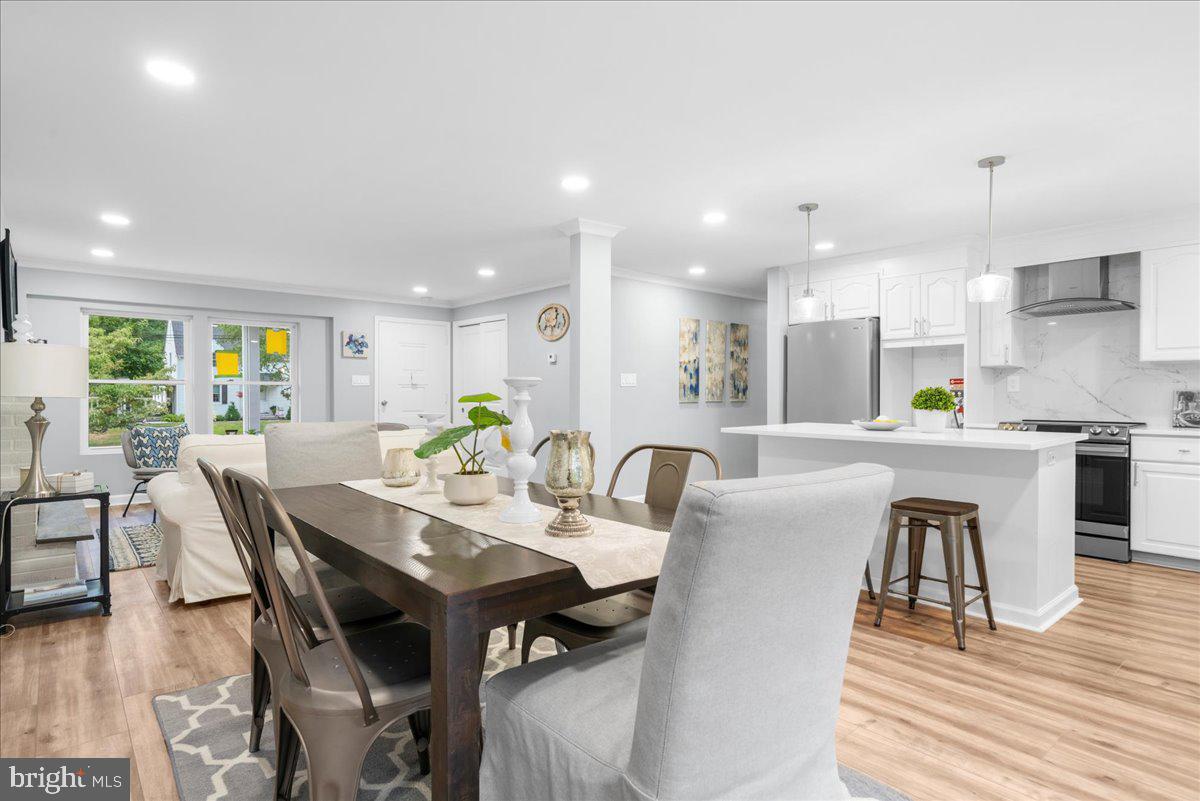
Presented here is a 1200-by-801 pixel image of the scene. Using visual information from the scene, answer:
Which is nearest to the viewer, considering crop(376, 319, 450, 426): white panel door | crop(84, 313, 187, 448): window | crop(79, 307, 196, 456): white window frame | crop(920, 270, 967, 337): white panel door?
crop(920, 270, 967, 337): white panel door

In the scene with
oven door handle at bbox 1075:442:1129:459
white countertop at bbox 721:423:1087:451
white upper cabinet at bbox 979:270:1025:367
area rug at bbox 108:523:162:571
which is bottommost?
area rug at bbox 108:523:162:571

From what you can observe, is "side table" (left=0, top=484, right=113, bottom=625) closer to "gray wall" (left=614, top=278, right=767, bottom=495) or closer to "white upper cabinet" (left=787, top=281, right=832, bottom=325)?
"gray wall" (left=614, top=278, right=767, bottom=495)

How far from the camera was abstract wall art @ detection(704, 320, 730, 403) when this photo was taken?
6898 millimetres

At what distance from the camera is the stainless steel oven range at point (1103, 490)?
426 cm

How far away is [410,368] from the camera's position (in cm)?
797

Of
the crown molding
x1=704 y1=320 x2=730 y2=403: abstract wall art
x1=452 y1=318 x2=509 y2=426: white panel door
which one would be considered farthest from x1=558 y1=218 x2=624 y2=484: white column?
x1=452 y1=318 x2=509 y2=426: white panel door

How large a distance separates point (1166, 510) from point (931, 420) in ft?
6.93

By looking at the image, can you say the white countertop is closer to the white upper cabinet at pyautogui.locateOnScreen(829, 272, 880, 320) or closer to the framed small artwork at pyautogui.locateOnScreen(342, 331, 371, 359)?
the white upper cabinet at pyautogui.locateOnScreen(829, 272, 880, 320)

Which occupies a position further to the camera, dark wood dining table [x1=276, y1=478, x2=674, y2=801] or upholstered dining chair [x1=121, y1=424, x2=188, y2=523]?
upholstered dining chair [x1=121, y1=424, x2=188, y2=523]

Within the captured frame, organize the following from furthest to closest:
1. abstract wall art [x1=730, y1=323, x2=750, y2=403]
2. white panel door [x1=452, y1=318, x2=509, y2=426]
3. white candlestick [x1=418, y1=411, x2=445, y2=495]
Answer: white panel door [x1=452, y1=318, x2=509, y2=426]
abstract wall art [x1=730, y1=323, x2=750, y2=403]
white candlestick [x1=418, y1=411, x2=445, y2=495]

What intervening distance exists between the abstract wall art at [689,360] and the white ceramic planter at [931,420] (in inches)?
132

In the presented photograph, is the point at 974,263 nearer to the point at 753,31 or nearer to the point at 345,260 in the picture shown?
the point at 753,31

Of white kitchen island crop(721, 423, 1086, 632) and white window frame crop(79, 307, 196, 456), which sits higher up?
white window frame crop(79, 307, 196, 456)

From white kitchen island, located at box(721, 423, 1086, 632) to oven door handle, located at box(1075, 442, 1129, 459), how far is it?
1315 mm
